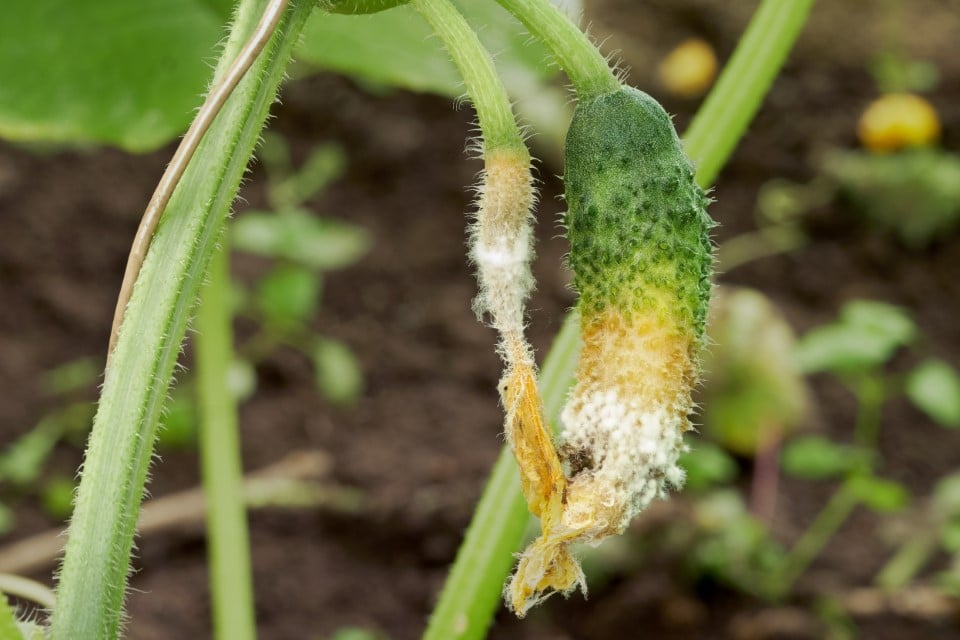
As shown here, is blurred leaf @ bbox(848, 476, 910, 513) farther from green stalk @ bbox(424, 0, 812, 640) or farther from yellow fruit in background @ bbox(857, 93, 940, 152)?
yellow fruit in background @ bbox(857, 93, 940, 152)

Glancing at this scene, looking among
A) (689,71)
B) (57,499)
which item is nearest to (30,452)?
(57,499)

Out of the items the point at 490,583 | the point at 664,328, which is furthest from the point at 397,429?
the point at 664,328

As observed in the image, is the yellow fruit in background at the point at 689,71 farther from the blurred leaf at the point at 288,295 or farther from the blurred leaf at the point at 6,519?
the blurred leaf at the point at 6,519

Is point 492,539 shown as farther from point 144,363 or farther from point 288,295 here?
point 288,295

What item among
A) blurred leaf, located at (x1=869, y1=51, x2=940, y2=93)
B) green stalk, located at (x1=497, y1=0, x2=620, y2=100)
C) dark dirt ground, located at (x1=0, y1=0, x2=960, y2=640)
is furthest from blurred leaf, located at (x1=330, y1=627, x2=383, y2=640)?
blurred leaf, located at (x1=869, y1=51, x2=940, y2=93)

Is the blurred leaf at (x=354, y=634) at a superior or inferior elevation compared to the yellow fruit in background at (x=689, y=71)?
inferior

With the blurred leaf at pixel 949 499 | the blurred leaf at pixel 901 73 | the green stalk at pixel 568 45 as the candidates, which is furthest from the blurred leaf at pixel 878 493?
the blurred leaf at pixel 901 73
